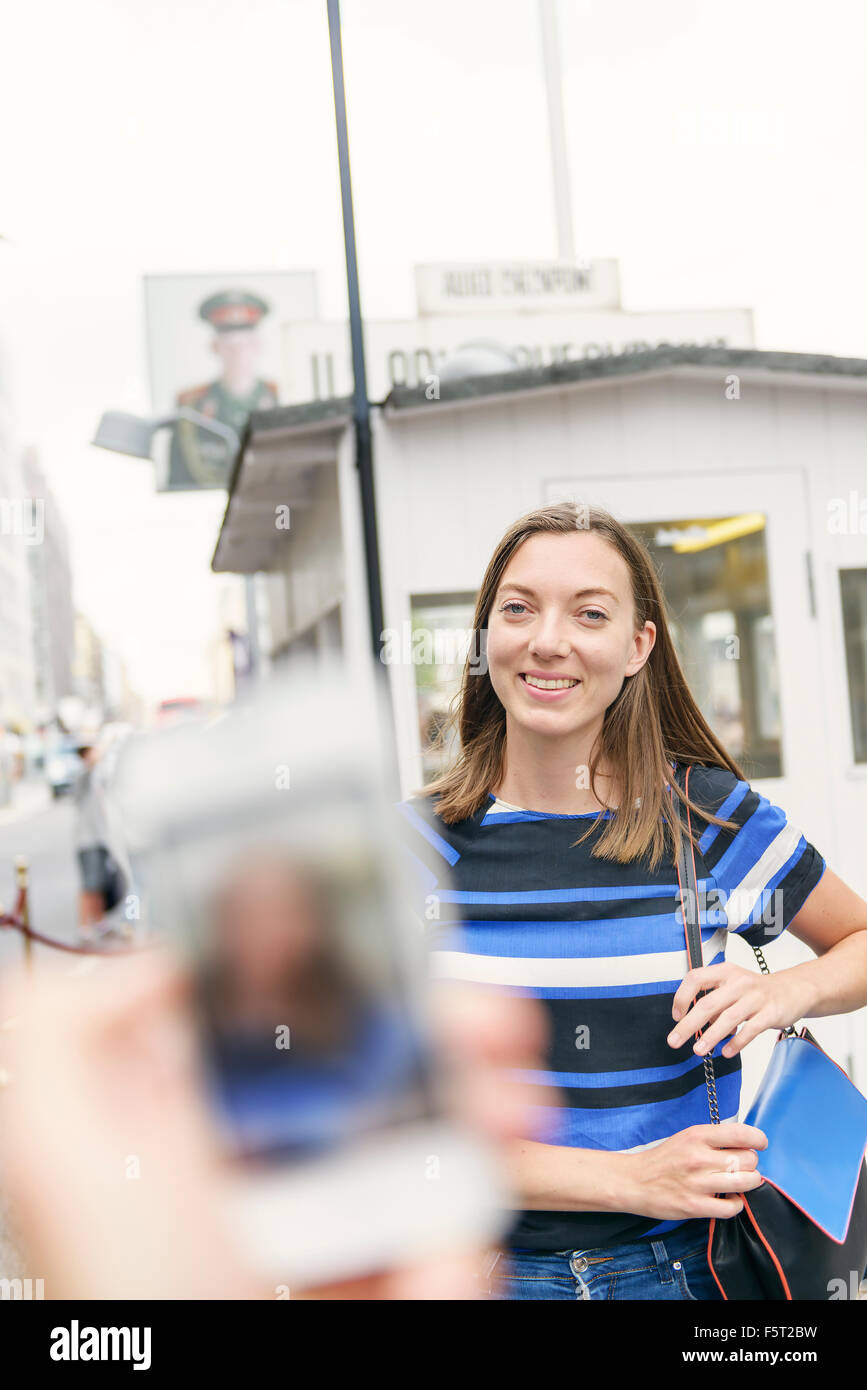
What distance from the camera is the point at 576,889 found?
121cm

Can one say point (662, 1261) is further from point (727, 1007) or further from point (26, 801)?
point (26, 801)

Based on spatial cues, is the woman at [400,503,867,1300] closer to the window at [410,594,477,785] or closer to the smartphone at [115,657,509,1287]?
the smartphone at [115,657,509,1287]

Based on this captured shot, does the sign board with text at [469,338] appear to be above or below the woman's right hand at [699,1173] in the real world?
above

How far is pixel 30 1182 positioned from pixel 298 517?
5565 millimetres

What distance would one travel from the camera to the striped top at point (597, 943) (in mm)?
1146

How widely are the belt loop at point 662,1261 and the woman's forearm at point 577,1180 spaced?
9cm

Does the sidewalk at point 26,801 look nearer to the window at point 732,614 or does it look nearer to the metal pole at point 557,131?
the metal pole at point 557,131

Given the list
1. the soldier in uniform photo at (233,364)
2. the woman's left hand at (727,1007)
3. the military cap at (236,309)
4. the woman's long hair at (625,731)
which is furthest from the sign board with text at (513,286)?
the woman's left hand at (727,1007)

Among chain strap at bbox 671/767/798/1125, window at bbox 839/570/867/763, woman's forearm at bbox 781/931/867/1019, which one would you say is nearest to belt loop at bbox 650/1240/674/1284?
chain strap at bbox 671/767/798/1125

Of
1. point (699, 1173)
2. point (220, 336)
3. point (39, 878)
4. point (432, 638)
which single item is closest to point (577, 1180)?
point (699, 1173)

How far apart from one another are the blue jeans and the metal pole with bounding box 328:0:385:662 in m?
1.32

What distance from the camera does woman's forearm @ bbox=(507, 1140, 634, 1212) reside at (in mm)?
1067


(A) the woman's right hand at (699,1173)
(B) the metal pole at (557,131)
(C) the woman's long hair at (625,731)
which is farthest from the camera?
(B) the metal pole at (557,131)

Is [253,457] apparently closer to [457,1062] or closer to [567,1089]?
[567,1089]
